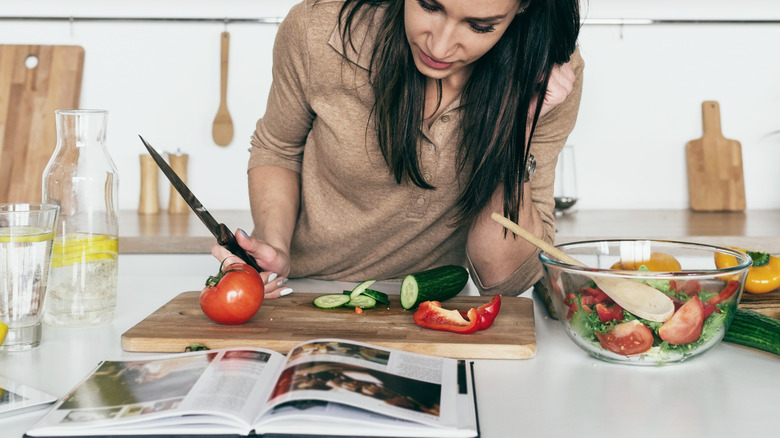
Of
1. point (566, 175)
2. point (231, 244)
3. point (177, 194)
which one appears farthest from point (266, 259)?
point (566, 175)

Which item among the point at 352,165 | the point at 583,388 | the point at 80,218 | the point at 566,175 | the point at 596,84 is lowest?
the point at 583,388

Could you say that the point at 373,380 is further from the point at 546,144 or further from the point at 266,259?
the point at 546,144

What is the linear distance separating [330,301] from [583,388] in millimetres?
460

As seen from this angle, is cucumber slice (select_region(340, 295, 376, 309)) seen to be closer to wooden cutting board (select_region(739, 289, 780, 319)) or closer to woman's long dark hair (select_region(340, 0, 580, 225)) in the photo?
woman's long dark hair (select_region(340, 0, 580, 225))

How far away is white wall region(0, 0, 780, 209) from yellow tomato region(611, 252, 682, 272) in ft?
5.76

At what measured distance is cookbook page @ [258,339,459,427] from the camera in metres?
0.75

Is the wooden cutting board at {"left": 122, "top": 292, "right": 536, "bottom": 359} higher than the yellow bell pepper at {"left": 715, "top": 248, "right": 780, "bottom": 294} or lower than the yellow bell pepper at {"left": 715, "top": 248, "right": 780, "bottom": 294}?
lower

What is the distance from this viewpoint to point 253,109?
2.82 m

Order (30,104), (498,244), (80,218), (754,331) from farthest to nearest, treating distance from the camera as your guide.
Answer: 1. (30,104)
2. (498,244)
3. (80,218)
4. (754,331)

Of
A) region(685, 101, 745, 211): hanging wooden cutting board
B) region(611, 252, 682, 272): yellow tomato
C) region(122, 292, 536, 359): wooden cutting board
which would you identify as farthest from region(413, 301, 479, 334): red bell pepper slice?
region(685, 101, 745, 211): hanging wooden cutting board

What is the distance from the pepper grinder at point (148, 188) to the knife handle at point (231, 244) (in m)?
1.59

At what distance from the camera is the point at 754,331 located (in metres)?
1.02

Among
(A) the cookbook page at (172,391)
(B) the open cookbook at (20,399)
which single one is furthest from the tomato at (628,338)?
(B) the open cookbook at (20,399)

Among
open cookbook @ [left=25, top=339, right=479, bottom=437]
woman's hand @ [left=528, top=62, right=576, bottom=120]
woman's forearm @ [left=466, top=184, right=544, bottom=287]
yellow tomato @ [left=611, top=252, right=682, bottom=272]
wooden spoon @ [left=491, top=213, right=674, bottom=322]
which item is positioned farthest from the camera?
woman's forearm @ [left=466, top=184, right=544, bottom=287]
